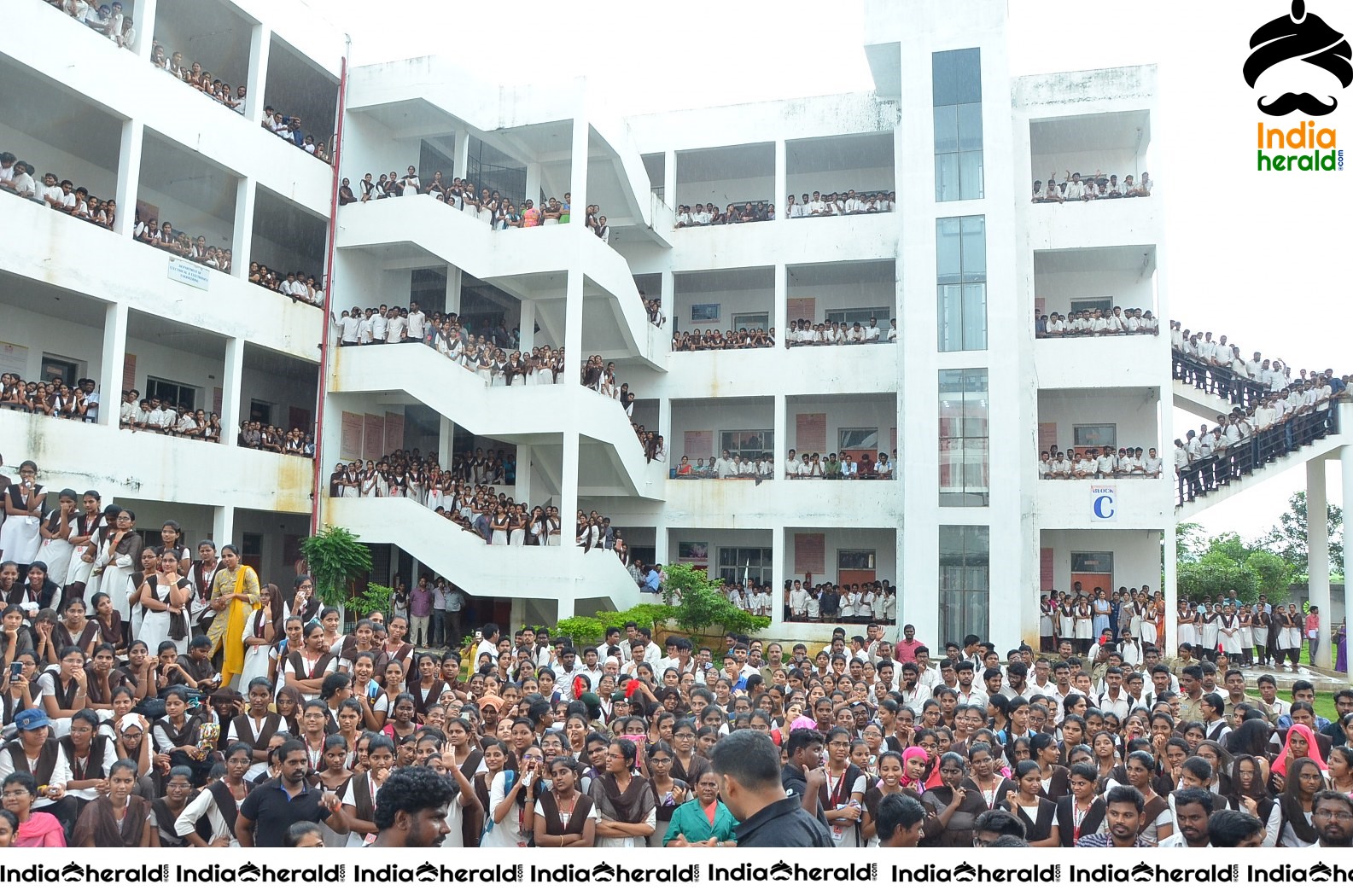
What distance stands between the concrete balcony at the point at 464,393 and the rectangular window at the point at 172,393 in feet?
9.11

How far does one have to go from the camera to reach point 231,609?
9.06m

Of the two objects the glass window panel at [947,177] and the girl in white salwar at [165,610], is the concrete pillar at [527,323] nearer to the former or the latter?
the glass window panel at [947,177]

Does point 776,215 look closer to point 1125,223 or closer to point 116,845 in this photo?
point 1125,223

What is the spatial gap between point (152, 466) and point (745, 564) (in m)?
12.2

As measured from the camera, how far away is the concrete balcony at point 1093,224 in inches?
798

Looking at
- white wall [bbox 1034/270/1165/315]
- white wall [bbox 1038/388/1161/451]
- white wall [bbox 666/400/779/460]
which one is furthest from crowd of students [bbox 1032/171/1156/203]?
white wall [bbox 666/400/779/460]

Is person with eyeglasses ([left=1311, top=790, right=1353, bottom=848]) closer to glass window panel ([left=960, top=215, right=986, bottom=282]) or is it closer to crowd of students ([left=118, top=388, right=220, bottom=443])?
crowd of students ([left=118, top=388, right=220, bottom=443])

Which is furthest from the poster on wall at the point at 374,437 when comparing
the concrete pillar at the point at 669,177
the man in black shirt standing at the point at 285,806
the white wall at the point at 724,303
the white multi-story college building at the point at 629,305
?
the man in black shirt standing at the point at 285,806

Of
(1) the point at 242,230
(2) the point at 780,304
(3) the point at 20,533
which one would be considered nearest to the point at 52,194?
(1) the point at 242,230

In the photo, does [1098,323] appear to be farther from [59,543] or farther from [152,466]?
[59,543]

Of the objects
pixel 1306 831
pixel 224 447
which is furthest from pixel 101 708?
pixel 224 447

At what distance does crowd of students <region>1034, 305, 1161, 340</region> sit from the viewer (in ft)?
66.5

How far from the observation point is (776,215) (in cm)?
2223

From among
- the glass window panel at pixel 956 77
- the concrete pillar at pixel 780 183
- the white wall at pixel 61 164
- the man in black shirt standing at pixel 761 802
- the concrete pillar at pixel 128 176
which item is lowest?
the man in black shirt standing at pixel 761 802
